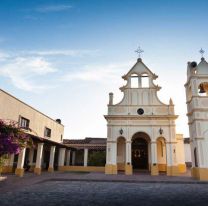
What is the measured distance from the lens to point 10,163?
1967 cm

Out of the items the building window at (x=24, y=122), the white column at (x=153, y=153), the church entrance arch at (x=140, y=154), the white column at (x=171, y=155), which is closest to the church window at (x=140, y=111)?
the church entrance arch at (x=140, y=154)

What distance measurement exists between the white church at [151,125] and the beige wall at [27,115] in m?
8.10

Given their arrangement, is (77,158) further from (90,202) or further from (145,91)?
(90,202)

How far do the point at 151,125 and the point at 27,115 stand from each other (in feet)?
41.2

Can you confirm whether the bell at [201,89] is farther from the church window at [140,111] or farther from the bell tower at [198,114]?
the church window at [140,111]

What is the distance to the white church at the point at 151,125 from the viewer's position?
56.3ft

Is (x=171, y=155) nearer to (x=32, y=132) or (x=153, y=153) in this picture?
(x=153, y=153)

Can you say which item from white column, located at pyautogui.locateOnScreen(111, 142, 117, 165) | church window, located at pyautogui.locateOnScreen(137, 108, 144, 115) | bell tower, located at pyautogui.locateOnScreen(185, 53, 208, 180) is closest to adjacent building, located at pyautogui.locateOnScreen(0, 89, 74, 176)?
white column, located at pyautogui.locateOnScreen(111, 142, 117, 165)

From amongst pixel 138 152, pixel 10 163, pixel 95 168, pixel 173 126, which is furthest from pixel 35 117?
pixel 173 126

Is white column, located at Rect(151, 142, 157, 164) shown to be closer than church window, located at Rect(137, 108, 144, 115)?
Yes

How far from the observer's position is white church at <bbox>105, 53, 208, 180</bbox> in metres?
17.2

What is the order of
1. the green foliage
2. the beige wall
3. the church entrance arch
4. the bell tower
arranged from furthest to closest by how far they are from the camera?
the green foliage
the church entrance arch
the beige wall
the bell tower

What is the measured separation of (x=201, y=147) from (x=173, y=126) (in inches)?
171

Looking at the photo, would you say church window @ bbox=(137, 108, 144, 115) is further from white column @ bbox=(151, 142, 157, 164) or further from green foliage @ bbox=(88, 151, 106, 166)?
green foliage @ bbox=(88, 151, 106, 166)
